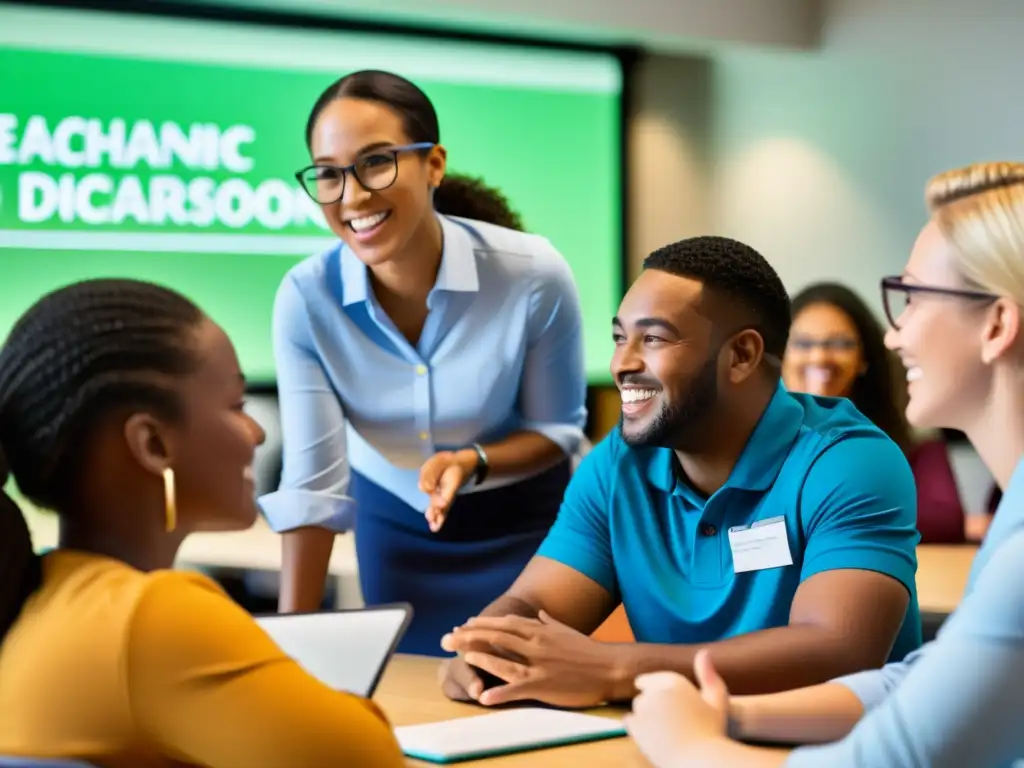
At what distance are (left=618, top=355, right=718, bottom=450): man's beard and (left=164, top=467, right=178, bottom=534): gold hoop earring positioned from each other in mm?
907

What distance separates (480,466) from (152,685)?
1.41 m

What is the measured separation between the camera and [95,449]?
1.24m

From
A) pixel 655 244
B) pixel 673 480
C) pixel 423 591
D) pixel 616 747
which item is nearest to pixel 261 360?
pixel 655 244

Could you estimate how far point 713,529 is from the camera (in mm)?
1992

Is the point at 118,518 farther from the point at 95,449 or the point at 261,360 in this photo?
the point at 261,360

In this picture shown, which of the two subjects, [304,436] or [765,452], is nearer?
[765,452]

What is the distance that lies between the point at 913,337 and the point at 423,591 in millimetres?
1439

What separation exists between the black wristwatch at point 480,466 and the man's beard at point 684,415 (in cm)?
50

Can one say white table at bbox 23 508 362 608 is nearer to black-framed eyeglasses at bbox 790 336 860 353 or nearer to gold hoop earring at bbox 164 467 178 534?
black-framed eyeglasses at bbox 790 336 860 353

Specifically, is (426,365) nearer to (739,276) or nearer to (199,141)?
(739,276)

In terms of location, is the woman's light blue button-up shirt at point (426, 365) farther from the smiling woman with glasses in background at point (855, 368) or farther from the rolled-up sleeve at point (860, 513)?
the smiling woman with glasses in background at point (855, 368)

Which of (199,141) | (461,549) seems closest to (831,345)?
(461,549)

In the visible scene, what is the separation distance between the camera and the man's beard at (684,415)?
2.02 meters

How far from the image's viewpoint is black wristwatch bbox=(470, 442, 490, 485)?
2484 mm
